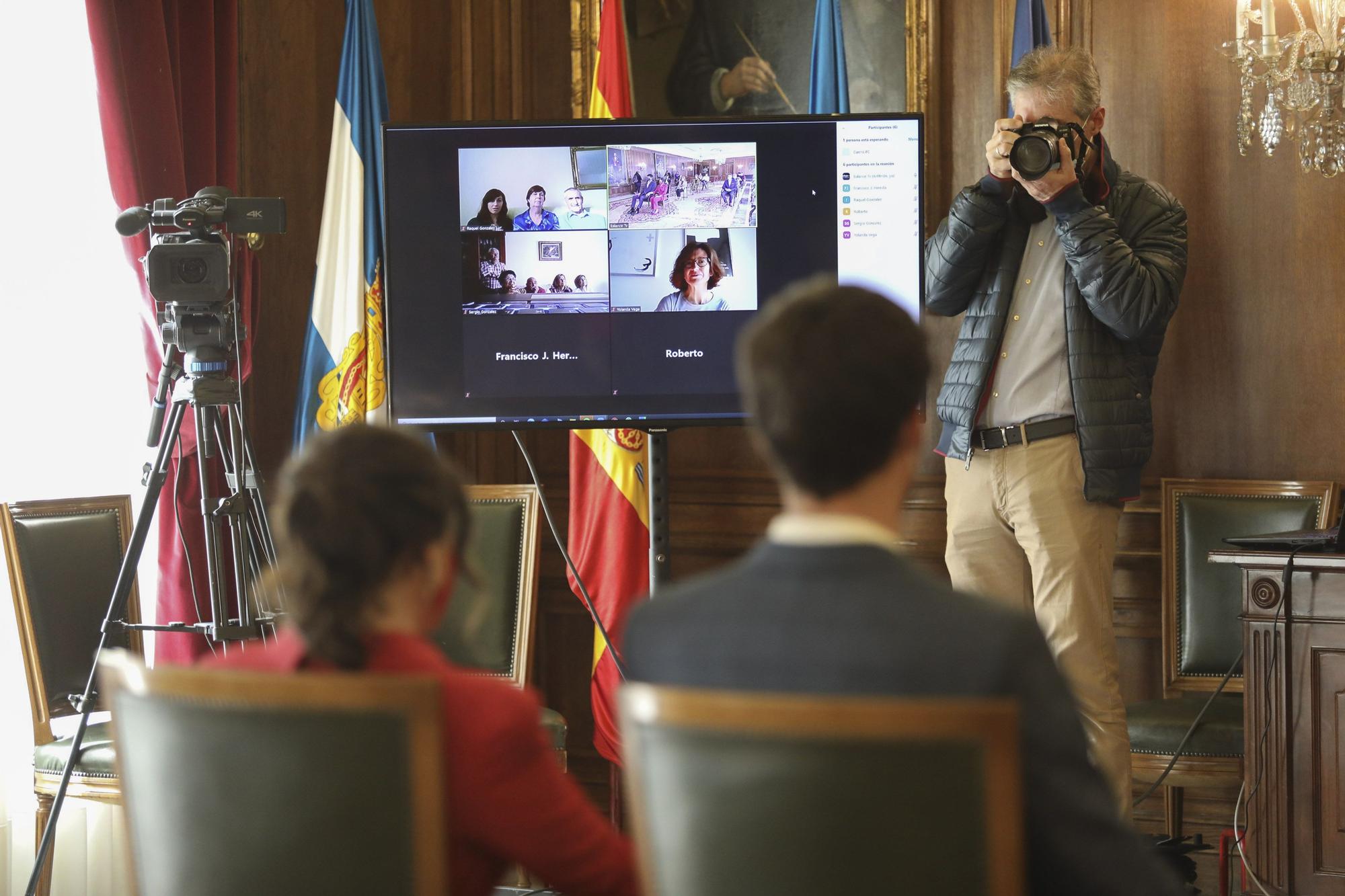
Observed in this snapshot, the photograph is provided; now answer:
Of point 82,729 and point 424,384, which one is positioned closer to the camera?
point 82,729

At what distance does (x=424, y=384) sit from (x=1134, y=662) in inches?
86.4

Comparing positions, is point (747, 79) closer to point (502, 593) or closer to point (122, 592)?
point (502, 593)

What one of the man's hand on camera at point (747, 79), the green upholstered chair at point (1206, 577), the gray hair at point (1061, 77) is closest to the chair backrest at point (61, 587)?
the man's hand on camera at point (747, 79)

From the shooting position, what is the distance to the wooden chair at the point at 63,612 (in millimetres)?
2984

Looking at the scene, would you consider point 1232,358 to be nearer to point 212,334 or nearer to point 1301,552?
point 1301,552

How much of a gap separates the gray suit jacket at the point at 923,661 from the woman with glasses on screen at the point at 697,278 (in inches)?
75.6

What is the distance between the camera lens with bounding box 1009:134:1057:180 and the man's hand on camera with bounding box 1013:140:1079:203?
2cm

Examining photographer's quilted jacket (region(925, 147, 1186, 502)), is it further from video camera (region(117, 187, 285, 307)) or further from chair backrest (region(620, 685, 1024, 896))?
chair backrest (region(620, 685, 1024, 896))

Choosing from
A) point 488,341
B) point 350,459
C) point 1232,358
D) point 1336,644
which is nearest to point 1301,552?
point 1336,644

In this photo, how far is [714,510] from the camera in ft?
14.2

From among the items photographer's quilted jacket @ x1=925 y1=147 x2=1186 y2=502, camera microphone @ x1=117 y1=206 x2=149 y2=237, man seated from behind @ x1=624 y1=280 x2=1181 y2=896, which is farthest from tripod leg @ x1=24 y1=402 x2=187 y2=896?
man seated from behind @ x1=624 y1=280 x2=1181 y2=896

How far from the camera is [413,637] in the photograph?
4.30 feet

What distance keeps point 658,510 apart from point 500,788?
1.86m

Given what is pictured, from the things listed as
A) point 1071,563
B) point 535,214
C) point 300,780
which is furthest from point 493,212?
point 300,780
